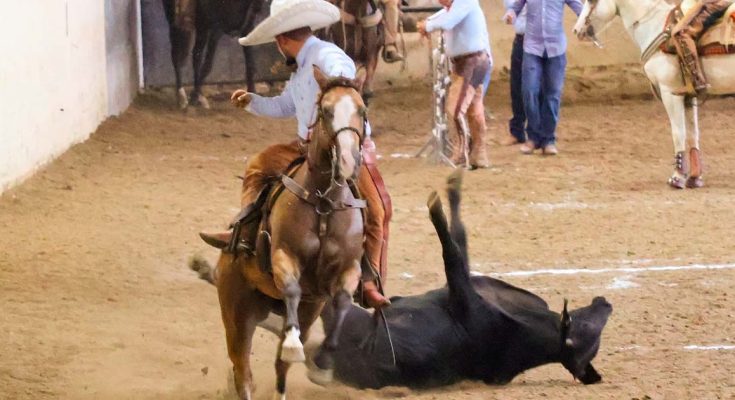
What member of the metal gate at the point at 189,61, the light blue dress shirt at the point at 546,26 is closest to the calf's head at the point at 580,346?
the light blue dress shirt at the point at 546,26

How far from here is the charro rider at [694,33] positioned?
1148 centimetres

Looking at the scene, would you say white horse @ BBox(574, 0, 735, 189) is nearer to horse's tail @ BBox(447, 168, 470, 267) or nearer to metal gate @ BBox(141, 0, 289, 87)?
horse's tail @ BBox(447, 168, 470, 267)

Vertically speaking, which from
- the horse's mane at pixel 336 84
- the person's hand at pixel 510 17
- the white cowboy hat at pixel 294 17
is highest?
the white cowboy hat at pixel 294 17

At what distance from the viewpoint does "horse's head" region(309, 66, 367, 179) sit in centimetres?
503

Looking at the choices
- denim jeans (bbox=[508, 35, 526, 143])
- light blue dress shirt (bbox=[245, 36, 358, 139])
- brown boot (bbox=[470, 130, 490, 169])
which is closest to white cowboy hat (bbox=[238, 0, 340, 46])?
light blue dress shirt (bbox=[245, 36, 358, 139])

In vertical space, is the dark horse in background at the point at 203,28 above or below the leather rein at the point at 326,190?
below

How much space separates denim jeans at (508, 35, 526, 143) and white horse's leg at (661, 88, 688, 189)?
114 inches

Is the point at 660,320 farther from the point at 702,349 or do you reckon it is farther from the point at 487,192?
the point at 487,192

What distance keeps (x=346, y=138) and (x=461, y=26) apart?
778 centimetres

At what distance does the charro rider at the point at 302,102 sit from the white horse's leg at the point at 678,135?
6482mm

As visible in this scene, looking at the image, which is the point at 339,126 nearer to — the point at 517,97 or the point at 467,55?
the point at 467,55

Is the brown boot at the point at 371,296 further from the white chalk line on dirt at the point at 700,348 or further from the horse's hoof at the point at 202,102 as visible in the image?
the horse's hoof at the point at 202,102

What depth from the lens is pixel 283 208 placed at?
544 centimetres

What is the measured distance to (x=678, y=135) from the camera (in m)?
12.0
